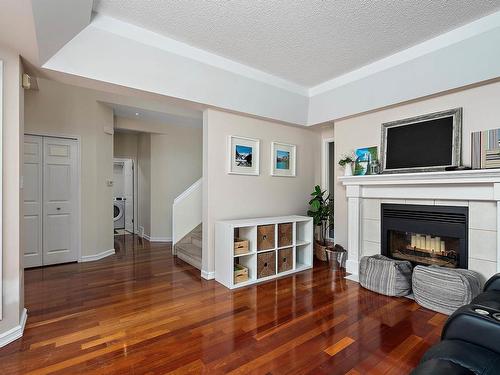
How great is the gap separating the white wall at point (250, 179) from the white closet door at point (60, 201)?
2.33 m

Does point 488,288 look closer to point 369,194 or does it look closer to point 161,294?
point 369,194

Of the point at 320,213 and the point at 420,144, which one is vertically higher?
the point at 420,144

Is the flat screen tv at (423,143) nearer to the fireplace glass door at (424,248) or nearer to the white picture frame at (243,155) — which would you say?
the fireplace glass door at (424,248)

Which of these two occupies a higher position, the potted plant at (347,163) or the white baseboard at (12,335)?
the potted plant at (347,163)

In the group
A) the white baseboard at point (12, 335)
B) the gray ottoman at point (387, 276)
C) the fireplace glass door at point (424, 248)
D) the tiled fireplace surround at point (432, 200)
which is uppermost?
the tiled fireplace surround at point (432, 200)

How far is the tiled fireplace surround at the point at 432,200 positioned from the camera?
252 centimetres

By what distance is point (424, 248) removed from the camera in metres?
3.21

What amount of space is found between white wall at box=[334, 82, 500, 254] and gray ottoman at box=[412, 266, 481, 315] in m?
1.20

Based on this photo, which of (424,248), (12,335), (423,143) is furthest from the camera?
(424,248)

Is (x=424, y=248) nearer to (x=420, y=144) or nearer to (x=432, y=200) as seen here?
(x=432, y=200)

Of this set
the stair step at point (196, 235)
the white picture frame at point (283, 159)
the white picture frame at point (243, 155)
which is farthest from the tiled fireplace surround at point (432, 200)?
the stair step at point (196, 235)

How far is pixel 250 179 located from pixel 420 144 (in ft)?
7.36

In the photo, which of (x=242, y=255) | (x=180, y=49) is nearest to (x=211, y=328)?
(x=242, y=255)

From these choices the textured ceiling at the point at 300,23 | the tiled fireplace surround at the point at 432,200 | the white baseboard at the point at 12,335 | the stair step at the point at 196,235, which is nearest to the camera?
the white baseboard at the point at 12,335
